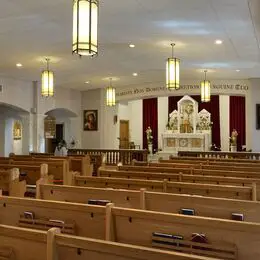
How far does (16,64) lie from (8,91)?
75.8 inches

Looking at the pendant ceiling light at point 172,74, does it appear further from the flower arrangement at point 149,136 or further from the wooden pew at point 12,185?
the flower arrangement at point 149,136

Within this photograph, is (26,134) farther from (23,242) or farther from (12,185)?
(23,242)

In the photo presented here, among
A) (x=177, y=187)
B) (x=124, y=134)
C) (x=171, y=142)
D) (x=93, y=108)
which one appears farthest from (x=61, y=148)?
(x=177, y=187)

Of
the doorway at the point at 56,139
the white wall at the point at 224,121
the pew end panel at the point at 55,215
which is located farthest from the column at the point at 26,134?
the pew end panel at the point at 55,215

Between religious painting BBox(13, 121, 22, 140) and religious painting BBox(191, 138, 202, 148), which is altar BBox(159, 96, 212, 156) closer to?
religious painting BBox(191, 138, 202, 148)

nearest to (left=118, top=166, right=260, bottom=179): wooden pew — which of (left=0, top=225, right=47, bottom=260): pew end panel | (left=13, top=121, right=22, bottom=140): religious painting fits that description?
(left=0, top=225, right=47, bottom=260): pew end panel

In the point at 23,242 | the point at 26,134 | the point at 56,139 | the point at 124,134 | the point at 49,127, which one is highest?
the point at 49,127

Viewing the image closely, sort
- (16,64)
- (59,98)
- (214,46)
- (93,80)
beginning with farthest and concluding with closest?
(59,98) → (93,80) → (16,64) → (214,46)

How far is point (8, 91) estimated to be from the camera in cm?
1079

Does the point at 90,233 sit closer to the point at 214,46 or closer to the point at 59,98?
the point at 214,46

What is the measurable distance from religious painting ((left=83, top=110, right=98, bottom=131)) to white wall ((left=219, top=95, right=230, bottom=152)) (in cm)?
577

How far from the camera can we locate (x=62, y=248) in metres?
1.66

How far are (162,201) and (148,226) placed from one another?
66cm

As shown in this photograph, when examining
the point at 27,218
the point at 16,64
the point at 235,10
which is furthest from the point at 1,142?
the point at 27,218
